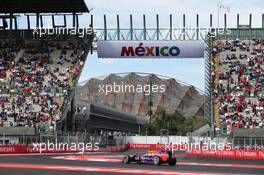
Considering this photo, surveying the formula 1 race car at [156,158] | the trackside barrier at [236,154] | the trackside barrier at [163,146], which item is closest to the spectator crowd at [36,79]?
the trackside barrier at [163,146]

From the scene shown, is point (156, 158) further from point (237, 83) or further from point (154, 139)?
point (154, 139)

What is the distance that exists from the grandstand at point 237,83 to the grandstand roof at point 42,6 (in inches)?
653

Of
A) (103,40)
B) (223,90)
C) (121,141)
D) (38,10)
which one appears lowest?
(121,141)

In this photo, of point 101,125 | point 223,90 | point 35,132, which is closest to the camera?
point 35,132

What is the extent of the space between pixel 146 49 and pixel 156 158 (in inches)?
1381

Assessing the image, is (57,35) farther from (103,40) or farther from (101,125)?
(101,125)

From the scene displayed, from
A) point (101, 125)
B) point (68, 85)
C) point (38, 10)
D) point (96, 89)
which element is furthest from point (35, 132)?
point (96, 89)

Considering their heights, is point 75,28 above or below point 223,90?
above

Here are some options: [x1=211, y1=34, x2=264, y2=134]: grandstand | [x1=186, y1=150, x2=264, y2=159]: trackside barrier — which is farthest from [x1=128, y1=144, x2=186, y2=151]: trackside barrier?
[x1=186, y1=150, x2=264, y2=159]: trackside barrier

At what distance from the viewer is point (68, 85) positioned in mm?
63219

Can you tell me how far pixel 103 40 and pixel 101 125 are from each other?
91.5ft

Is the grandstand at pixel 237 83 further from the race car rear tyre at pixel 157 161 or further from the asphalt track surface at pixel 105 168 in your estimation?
the race car rear tyre at pixel 157 161

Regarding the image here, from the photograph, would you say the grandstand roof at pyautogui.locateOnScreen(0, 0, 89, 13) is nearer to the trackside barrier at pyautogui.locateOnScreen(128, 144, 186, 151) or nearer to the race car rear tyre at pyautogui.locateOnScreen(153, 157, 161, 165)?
the trackside barrier at pyautogui.locateOnScreen(128, 144, 186, 151)

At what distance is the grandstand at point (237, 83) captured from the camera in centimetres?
5660
